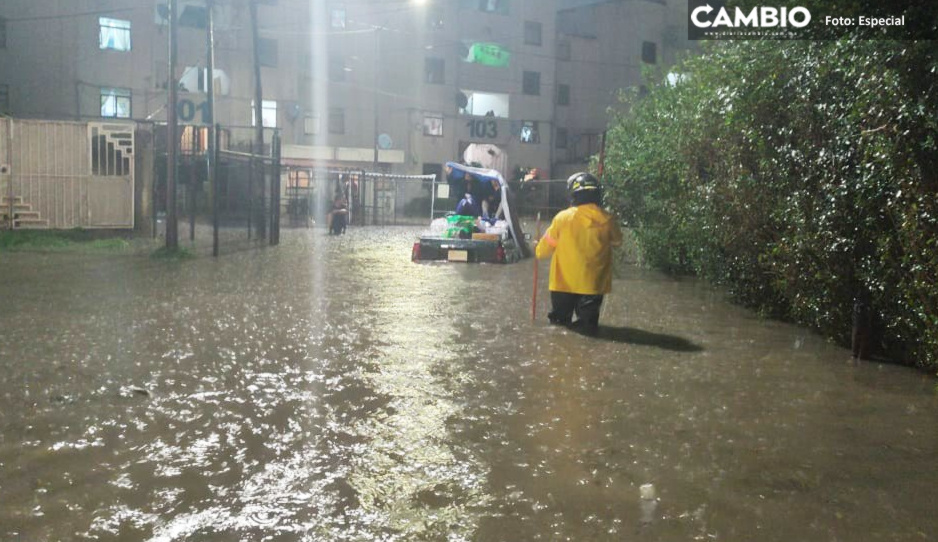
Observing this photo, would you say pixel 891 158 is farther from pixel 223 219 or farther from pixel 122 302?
pixel 223 219

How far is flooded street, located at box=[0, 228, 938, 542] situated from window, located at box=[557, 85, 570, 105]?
45273 mm

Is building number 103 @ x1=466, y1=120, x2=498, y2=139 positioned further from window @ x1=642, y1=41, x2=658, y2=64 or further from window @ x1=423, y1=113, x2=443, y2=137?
window @ x1=642, y1=41, x2=658, y2=64

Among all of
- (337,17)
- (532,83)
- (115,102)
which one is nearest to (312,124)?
(337,17)

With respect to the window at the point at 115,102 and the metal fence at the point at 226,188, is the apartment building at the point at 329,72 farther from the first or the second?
the metal fence at the point at 226,188

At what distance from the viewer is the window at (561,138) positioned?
181 feet

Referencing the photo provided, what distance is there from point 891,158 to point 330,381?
461cm

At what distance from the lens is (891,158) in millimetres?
6785

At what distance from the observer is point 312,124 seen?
46.2m

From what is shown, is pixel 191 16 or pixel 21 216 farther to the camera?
pixel 191 16

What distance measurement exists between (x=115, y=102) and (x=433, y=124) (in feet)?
56.3

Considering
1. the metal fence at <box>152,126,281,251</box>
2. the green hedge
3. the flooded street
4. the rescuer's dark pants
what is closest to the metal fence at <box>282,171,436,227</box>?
the metal fence at <box>152,126,281,251</box>

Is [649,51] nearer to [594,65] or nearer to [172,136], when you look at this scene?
[594,65]

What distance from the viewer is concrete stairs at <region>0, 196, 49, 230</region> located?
66.7ft

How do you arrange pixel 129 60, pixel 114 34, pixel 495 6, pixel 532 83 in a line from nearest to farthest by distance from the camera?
A: pixel 114 34, pixel 129 60, pixel 495 6, pixel 532 83
